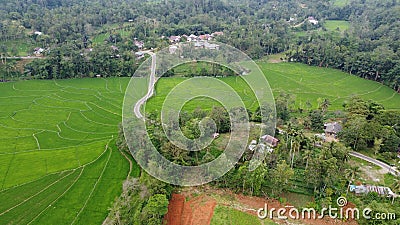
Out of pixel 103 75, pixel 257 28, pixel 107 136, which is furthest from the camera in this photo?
pixel 257 28

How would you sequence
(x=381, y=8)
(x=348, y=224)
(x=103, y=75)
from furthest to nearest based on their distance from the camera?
(x=381, y=8) < (x=103, y=75) < (x=348, y=224)

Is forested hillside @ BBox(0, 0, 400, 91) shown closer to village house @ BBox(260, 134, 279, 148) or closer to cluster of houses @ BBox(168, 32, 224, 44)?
cluster of houses @ BBox(168, 32, 224, 44)

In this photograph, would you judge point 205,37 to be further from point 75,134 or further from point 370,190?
point 370,190

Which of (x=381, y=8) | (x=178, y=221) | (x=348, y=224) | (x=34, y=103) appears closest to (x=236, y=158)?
(x=178, y=221)

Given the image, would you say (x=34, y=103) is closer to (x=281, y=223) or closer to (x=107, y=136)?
(x=107, y=136)

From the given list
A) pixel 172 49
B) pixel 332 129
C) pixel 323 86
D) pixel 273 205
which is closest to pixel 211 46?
pixel 172 49

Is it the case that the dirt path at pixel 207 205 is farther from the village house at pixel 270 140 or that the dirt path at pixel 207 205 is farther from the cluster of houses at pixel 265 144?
the village house at pixel 270 140
